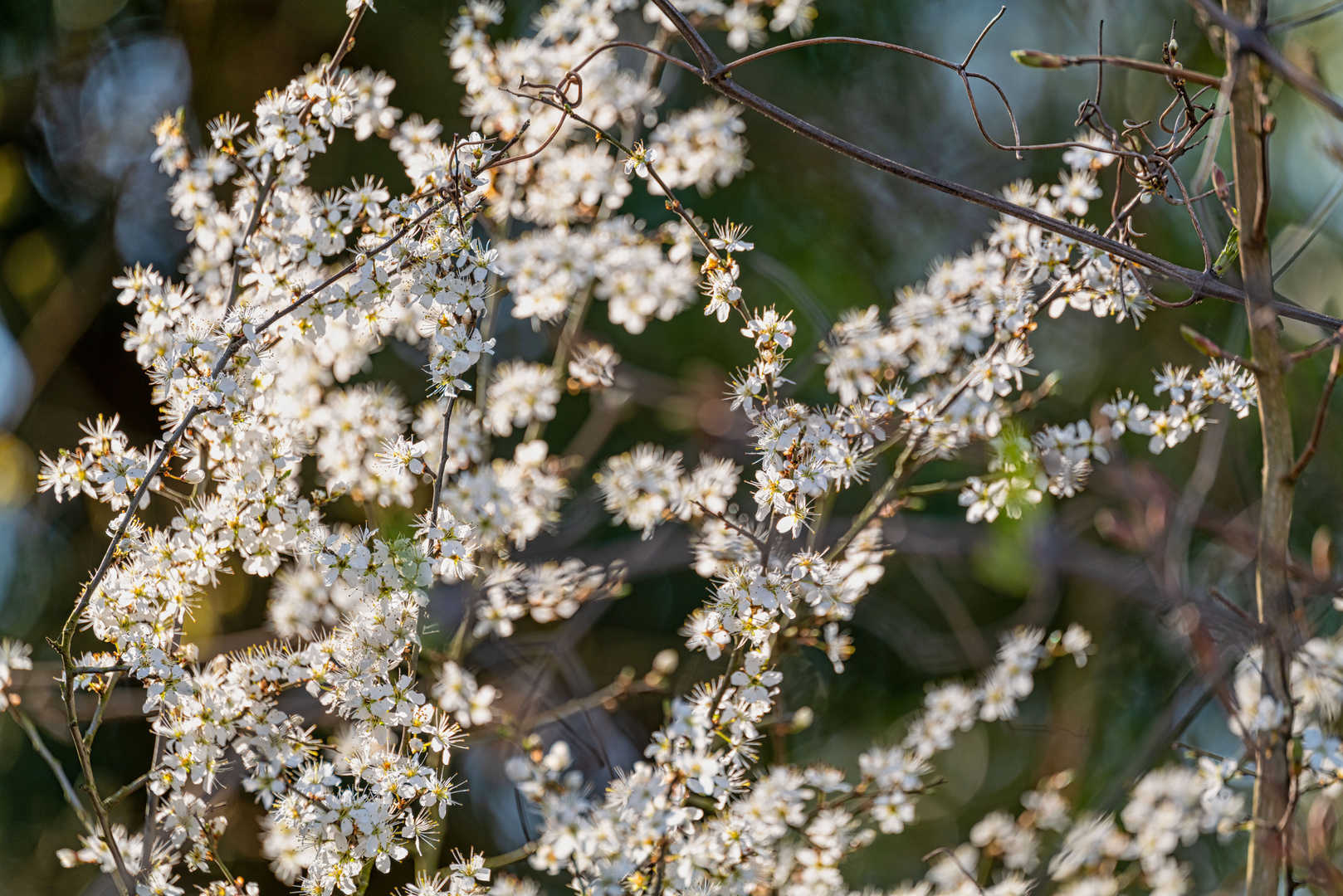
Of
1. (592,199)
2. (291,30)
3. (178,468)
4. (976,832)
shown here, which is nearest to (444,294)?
(178,468)

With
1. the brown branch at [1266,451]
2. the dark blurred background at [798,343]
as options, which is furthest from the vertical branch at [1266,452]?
the dark blurred background at [798,343]

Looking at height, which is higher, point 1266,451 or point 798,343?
point 798,343

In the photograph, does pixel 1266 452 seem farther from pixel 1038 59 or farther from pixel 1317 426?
pixel 1038 59

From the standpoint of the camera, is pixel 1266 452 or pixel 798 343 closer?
pixel 1266 452

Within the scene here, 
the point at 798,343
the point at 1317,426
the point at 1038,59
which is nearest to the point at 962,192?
the point at 1038,59

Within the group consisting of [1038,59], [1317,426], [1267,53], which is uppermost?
[1038,59]

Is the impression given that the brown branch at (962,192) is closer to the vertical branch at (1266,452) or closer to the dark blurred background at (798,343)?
the vertical branch at (1266,452)

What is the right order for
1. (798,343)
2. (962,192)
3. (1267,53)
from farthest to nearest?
(798,343), (962,192), (1267,53)
